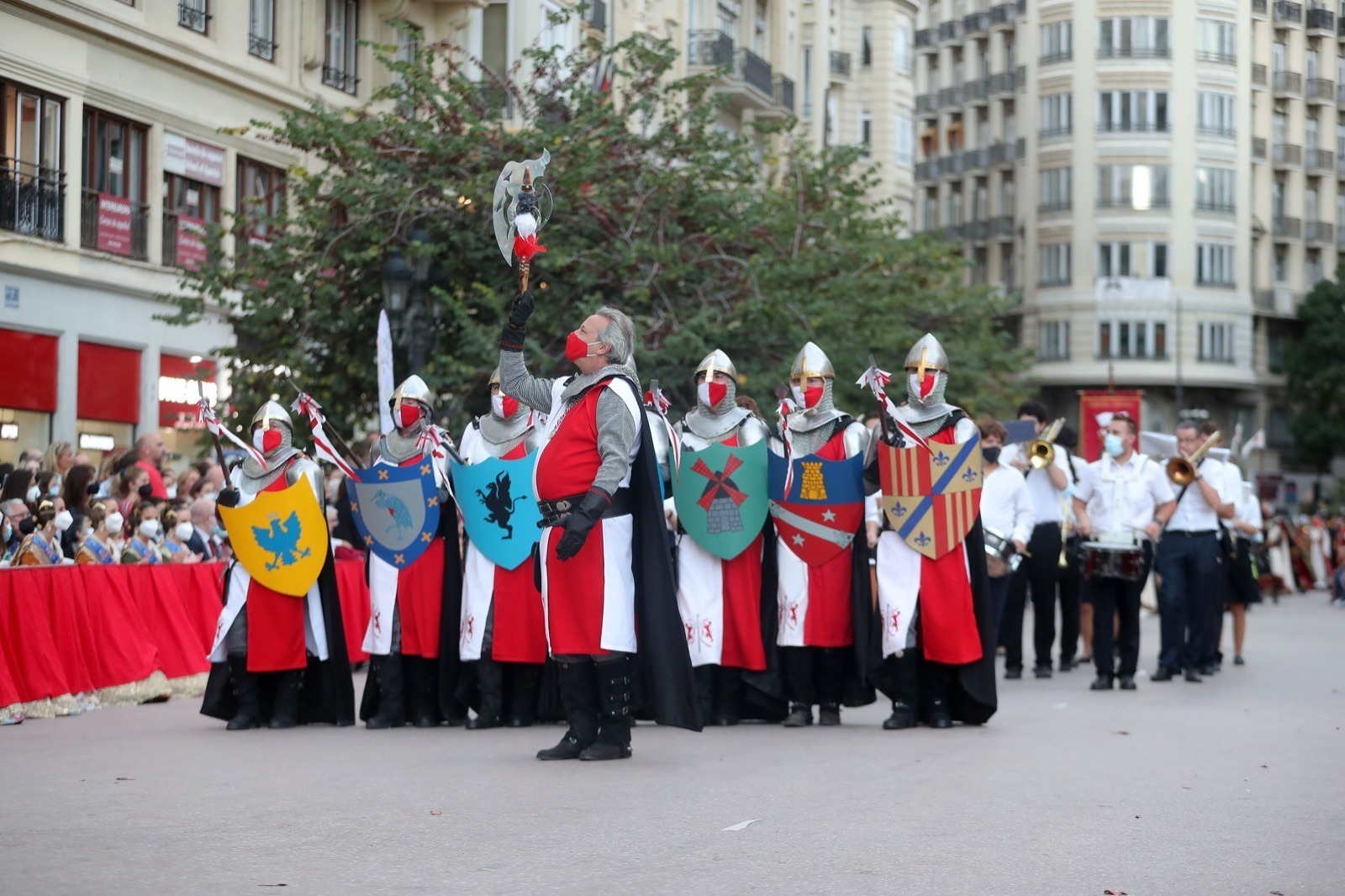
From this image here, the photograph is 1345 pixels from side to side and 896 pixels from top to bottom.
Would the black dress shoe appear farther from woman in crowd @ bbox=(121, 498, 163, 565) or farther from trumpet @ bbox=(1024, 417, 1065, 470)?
trumpet @ bbox=(1024, 417, 1065, 470)

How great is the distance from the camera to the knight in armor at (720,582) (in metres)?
12.2

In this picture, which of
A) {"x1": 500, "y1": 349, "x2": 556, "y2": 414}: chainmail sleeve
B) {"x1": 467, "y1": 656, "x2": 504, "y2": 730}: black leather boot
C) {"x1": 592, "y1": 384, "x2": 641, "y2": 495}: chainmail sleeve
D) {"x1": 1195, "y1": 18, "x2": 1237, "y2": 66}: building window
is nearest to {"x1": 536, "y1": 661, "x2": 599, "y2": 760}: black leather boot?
{"x1": 592, "y1": 384, "x2": 641, "y2": 495}: chainmail sleeve

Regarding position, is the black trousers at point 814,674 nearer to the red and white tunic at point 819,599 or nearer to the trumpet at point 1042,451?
the red and white tunic at point 819,599

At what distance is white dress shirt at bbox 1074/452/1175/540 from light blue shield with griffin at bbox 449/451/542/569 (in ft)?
16.7

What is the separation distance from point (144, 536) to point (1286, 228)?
6624cm

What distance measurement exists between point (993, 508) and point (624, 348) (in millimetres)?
5789

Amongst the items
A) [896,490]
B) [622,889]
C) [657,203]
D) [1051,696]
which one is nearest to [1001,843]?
[622,889]

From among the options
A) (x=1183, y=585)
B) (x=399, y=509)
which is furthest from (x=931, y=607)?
(x=1183, y=585)

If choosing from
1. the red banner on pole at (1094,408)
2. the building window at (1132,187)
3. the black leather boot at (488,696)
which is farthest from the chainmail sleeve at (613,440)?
the building window at (1132,187)

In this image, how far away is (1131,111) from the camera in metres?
70.9

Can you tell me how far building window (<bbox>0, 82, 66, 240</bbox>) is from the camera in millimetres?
23969

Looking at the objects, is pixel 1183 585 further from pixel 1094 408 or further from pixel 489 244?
pixel 1094 408

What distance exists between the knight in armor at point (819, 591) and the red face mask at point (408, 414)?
2.03 meters

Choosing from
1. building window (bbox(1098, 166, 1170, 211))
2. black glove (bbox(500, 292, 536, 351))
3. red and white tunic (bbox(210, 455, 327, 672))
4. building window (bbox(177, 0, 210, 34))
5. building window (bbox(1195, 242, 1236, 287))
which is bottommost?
red and white tunic (bbox(210, 455, 327, 672))
